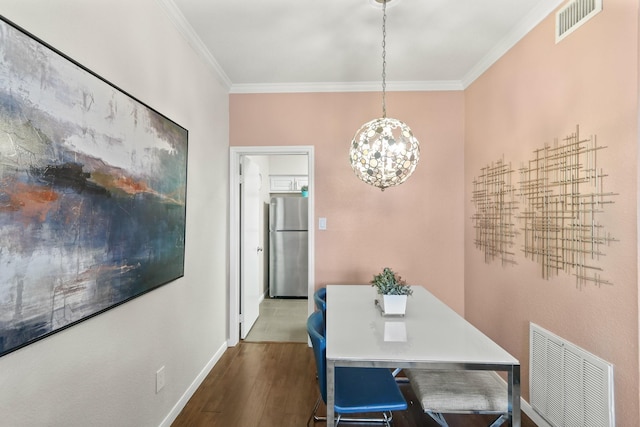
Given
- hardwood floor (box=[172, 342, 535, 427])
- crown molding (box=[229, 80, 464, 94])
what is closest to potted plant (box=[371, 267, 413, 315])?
hardwood floor (box=[172, 342, 535, 427])

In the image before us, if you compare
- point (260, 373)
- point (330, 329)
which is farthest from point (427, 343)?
point (260, 373)

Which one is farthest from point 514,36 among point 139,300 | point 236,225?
point 139,300

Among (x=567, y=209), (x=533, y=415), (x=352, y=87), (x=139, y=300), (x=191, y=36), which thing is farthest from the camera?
(x=352, y=87)

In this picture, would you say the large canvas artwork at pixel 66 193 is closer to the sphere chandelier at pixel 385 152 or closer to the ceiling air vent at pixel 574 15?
the sphere chandelier at pixel 385 152

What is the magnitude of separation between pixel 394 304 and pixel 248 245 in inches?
80.4

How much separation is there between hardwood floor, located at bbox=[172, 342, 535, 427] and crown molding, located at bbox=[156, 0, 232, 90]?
8.41 feet

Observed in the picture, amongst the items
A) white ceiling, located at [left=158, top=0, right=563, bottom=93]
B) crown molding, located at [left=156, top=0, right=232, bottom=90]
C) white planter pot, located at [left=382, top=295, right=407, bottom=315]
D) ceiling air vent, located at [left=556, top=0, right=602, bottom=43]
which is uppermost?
white ceiling, located at [left=158, top=0, right=563, bottom=93]

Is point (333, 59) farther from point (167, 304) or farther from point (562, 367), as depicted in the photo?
point (562, 367)

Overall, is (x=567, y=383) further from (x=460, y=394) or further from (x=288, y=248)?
(x=288, y=248)

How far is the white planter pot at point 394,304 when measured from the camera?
1.89m

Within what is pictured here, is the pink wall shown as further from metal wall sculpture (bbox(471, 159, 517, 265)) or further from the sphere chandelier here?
the sphere chandelier

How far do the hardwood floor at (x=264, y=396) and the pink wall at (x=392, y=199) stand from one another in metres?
0.86

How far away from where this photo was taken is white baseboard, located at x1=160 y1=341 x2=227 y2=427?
2020 millimetres

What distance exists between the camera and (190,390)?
91.8 inches
